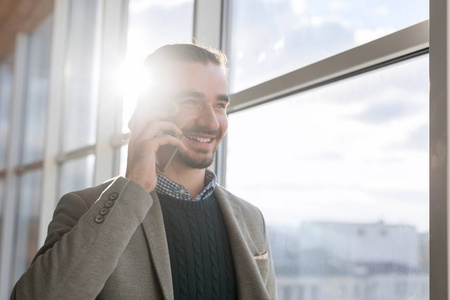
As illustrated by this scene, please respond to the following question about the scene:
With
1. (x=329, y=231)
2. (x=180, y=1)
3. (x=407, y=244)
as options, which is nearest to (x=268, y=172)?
(x=329, y=231)

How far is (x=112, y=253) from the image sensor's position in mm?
1197

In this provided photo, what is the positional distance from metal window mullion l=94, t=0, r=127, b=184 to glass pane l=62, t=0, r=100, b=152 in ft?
1.43

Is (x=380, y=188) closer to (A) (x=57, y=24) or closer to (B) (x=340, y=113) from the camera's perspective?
(B) (x=340, y=113)

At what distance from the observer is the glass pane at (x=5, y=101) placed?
291 inches

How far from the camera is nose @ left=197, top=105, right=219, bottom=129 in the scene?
1396 mm

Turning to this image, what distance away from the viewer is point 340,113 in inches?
66.6

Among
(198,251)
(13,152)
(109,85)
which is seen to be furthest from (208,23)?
(13,152)

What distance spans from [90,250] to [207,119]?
438 millimetres

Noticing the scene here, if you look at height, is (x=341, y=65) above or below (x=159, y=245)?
above

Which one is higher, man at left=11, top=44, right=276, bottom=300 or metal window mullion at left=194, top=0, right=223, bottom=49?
metal window mullion at left=194, top=0, right=223, bottom=49

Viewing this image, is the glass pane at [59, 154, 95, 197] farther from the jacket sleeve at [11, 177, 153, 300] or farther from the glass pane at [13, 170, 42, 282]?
the jacket sleeve at [11, 177, 153, 300]

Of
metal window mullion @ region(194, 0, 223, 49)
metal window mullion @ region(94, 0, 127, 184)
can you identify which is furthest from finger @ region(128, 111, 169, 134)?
metal window mullion @ region(94, 0, 127, 184)

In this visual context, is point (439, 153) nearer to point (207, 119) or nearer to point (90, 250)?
point (207, 119)

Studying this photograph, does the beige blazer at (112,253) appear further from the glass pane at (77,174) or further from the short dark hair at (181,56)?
the glass pane at (77,174)
